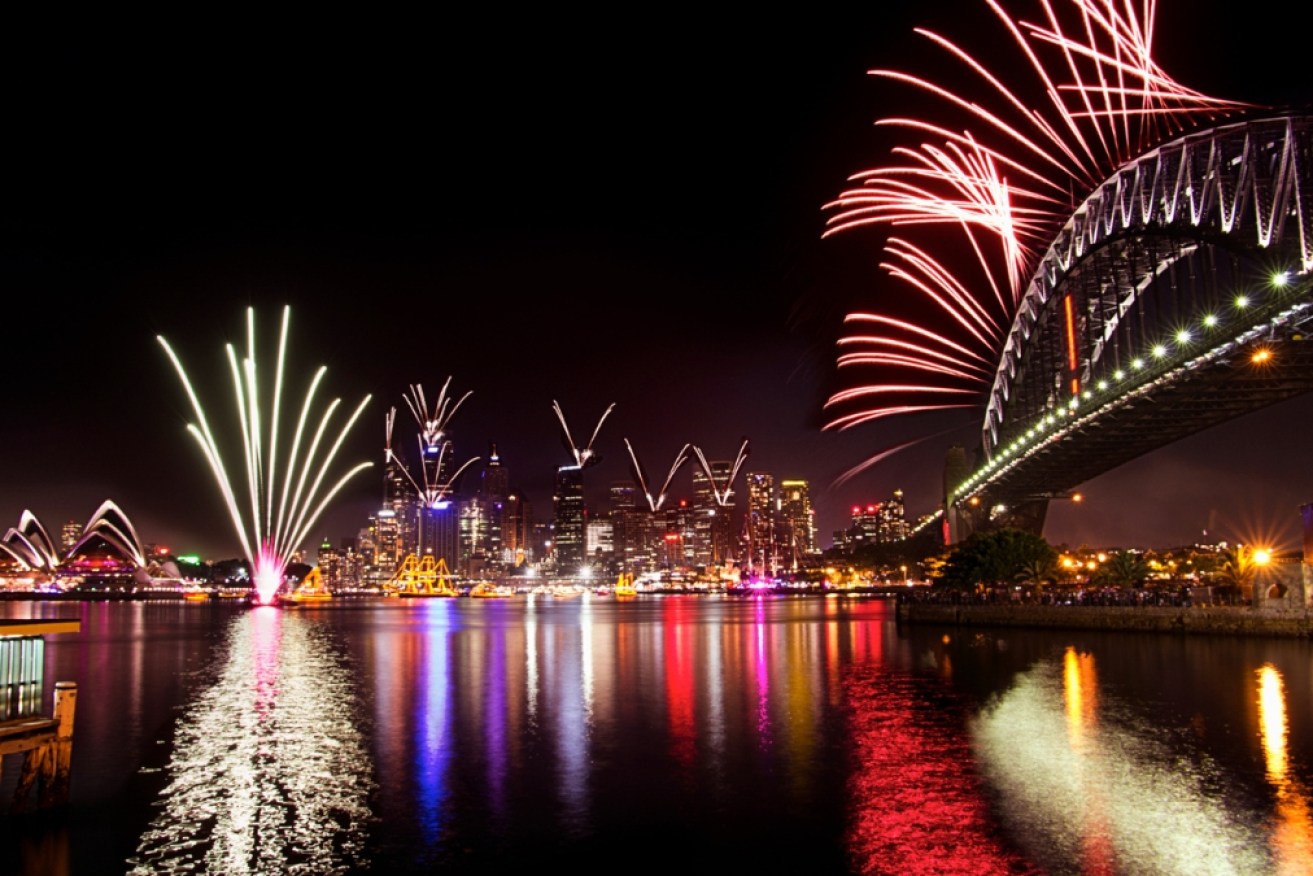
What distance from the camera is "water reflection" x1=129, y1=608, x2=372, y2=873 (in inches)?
572

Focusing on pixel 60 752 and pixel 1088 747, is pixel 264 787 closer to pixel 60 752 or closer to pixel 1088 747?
pixel 60 752

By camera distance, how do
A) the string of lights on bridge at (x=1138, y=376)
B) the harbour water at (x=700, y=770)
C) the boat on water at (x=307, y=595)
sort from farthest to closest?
the boat on water at (x=307, y=595), the string of lights on bridge at (x=1138, y=376), the harbour water at (x=700, y=770)

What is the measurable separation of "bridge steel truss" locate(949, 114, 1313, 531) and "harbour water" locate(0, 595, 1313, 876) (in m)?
14.7

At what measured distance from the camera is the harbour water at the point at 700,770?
14438mm

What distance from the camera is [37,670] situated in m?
15.9

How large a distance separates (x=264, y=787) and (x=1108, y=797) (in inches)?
566

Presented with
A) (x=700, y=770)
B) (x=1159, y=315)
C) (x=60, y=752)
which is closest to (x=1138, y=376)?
(x=1159, y=315)

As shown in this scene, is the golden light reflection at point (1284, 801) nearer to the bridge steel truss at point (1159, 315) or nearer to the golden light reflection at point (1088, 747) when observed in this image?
the golden light reflection at point (1088, 747)

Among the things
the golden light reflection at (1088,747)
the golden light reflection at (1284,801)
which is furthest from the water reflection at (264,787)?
the golden light reflection at (1284,801)

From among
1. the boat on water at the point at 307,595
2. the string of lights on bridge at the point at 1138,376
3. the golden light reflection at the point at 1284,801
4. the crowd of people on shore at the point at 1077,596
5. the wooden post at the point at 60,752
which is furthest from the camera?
the boat on water at the point at 307,595

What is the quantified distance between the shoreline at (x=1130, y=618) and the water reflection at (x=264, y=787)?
39.7 m

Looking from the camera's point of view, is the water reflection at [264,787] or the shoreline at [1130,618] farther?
the shoreline at [1130,618]

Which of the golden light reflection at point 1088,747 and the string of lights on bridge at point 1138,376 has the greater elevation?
the string of lights on bridge at point 1138,376

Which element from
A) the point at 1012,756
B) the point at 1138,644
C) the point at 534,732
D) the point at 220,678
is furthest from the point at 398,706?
the point at 1138,644
